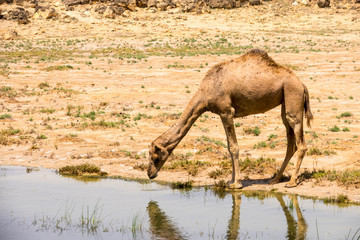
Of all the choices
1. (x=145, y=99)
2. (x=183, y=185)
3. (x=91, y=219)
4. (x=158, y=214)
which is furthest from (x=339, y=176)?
(x=145, y=99)

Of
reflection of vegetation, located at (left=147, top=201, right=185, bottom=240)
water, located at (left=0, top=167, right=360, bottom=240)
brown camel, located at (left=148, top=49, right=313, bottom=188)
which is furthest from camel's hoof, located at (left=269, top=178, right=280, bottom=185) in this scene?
reflection of vegetation, located at (left=147, top=201, right=185, bottom=240)

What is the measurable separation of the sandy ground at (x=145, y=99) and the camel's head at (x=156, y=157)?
1513mm

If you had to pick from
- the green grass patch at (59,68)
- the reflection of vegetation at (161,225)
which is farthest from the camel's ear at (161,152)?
the green grass patch at (59,68)

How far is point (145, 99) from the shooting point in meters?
25.2

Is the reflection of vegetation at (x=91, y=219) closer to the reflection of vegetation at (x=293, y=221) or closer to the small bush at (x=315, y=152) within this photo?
the reflection of vegetation at (x=293, y=221)

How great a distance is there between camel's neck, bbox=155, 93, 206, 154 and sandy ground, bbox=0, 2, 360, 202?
1683 mm

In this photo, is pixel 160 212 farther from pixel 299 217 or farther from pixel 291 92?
pixel 291 92

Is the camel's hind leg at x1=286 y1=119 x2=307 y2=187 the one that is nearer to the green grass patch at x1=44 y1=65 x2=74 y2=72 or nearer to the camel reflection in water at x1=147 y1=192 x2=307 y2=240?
the camel reflection in water at x1=147 y1=192 x2=307 y2=240

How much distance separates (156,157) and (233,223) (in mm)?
2380

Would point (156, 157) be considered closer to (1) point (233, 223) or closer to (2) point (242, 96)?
(2) point (242, 96)

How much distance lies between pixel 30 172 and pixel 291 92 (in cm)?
696

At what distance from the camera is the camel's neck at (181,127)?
11.2 meters

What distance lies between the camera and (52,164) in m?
15.0

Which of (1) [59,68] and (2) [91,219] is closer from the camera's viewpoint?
(2) [91,219]
